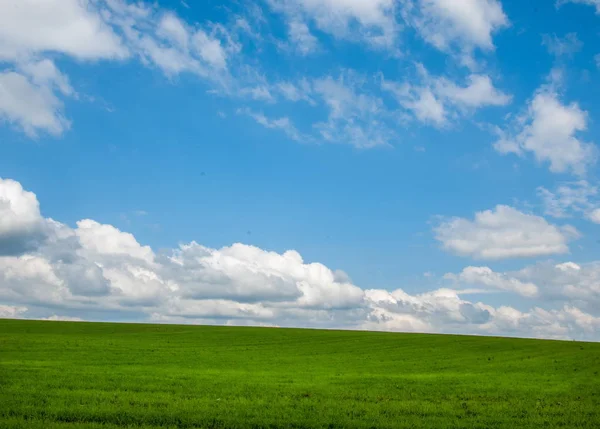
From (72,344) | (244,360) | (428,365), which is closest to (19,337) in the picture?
(72,344)

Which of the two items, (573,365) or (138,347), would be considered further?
(138,347)

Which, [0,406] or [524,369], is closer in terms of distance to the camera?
[0,406]

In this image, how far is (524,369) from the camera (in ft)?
133

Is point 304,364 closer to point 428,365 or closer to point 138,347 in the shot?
point 428,365

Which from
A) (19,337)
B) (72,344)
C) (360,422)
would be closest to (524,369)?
(360,422)

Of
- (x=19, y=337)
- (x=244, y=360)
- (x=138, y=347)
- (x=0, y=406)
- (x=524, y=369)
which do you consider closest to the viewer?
(x=0, y=406)

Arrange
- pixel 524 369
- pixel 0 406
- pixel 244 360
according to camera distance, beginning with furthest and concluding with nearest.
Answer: pixel 244 360
pixel 524 369
pixel 0 406

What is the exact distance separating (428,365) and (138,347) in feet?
87.8

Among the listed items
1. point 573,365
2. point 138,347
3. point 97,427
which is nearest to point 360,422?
point 97,427

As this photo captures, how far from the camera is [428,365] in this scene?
1674 inches

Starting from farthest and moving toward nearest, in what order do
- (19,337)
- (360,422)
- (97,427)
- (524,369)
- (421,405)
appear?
(19,337) → (524,369) → (421,405) → (360,422) → (97,427)

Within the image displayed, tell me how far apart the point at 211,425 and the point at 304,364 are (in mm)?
25704

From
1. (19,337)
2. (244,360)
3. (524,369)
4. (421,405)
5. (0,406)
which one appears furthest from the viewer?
(19,337)

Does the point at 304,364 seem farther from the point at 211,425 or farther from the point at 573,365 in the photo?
the point at 211,425
